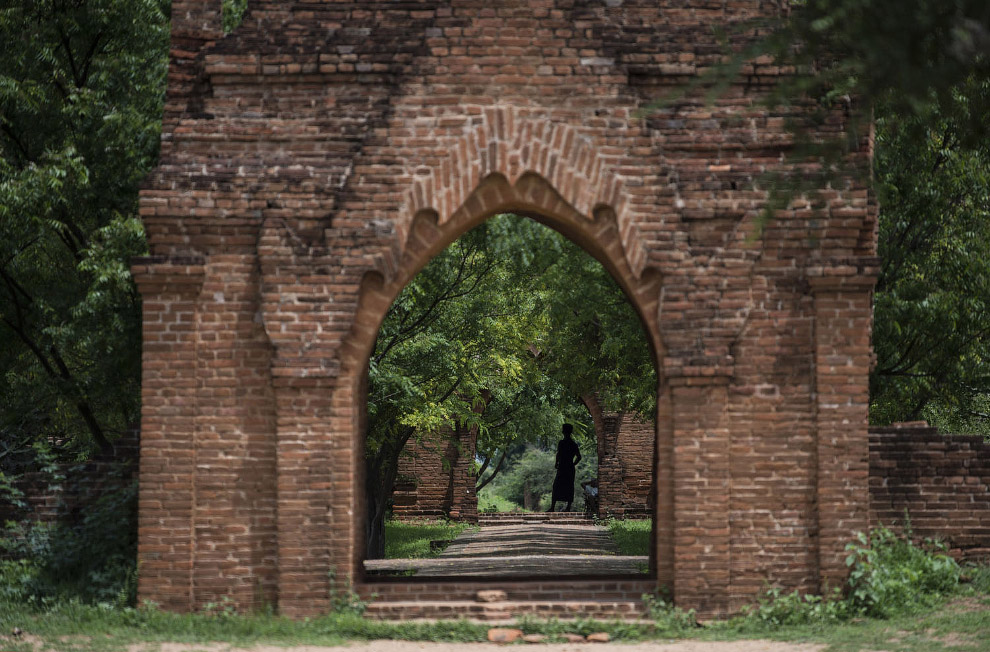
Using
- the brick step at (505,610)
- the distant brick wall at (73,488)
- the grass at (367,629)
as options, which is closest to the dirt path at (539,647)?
the grass at (367,629)

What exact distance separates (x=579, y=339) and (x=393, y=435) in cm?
346

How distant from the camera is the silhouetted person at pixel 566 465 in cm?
2852

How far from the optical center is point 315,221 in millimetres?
9516

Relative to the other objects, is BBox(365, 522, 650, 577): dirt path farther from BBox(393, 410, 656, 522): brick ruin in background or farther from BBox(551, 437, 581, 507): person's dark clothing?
BBox(551, 437, 581, 507): person's dark clothing

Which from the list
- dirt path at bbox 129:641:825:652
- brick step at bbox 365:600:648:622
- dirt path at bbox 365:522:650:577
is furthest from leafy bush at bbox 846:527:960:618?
dirt path at bbox 365:522:650:577

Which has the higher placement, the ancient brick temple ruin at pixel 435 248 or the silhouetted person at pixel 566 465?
the ancient brick temple ruin at pixel 435 248

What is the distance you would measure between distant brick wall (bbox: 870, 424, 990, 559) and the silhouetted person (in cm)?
1844

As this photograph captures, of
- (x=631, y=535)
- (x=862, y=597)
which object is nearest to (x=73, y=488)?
(x=862, y=597)

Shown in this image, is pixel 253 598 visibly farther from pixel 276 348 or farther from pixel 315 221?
pixel 315 221

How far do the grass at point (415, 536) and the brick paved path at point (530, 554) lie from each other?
0.39m

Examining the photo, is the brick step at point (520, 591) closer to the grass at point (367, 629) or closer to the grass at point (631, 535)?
the grass at point (367, 629)

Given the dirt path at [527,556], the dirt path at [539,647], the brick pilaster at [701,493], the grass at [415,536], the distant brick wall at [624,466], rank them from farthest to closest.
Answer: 1. the distant brick wall at [624,466]
2. the grass at [415,536]
3. the dirt path at [527,556]
4. the brick pilaster at [701,493]
5. the dirt path at [539,647]

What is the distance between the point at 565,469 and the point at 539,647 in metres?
20.3

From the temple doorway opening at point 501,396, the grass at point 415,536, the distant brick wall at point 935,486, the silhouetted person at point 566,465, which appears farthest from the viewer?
the silhouetted person at point 566,465
